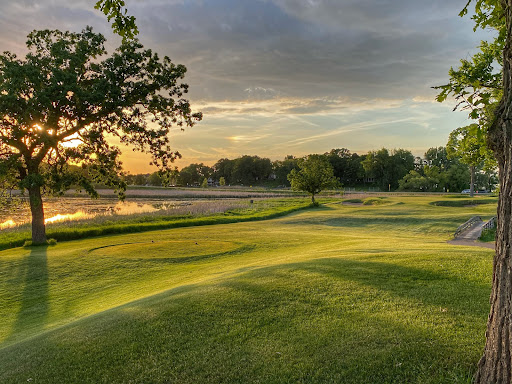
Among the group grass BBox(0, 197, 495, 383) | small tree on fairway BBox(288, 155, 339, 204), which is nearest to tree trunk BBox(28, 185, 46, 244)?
grass BBox(0, 197, 495, 383)

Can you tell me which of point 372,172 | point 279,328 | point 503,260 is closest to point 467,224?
point 279,328

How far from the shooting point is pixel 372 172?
124 m

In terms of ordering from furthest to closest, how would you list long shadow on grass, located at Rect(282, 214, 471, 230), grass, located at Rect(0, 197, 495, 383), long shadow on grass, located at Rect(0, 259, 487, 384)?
long shadow on grass, located at Rect(282, 214, 471, 230)
grass, located at Rect(0, 197, 495, 383)
long shadow on grass, located at Rect(0, 259, 487, 384)

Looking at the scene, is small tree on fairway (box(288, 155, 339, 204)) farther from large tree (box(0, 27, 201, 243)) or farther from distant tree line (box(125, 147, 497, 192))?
large tree (box(0, 27, 201, 243))

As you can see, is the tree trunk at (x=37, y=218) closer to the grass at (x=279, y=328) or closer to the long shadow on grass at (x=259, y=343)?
the grass at (x=279, y=328)

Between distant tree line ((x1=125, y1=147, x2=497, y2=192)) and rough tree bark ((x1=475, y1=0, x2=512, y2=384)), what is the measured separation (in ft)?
191

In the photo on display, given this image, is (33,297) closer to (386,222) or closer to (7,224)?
(7,224)

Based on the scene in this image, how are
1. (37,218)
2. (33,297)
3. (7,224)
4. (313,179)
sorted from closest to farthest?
1. (33,297)
2. (37,218)
3. (7,224)
4. (313,179)

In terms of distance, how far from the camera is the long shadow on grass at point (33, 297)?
9.58m

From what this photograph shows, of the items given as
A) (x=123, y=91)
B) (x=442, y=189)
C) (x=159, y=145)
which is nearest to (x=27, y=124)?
(x=123, y=91)

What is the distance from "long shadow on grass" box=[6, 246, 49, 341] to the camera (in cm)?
958

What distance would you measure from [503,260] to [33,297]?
1469 cm

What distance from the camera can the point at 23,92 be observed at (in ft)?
64.9

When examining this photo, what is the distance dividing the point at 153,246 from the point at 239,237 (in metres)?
6.18
